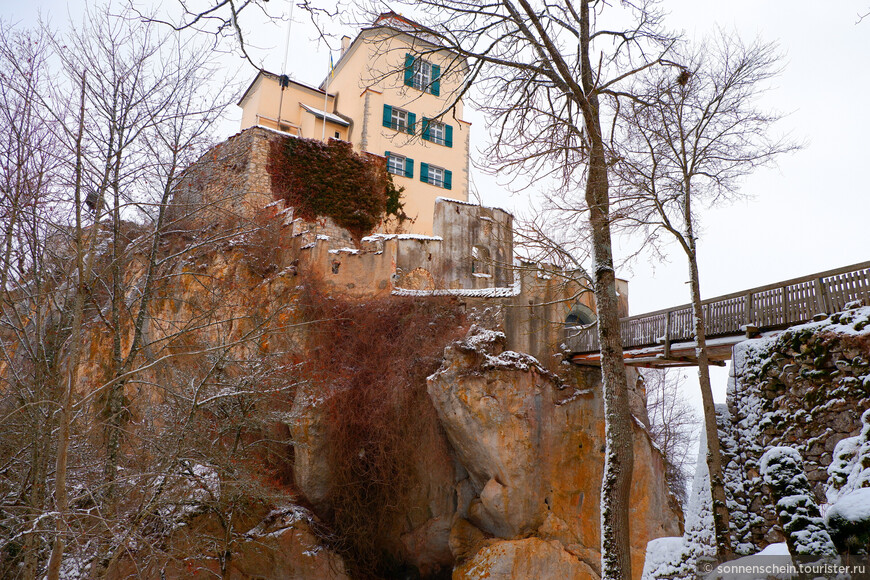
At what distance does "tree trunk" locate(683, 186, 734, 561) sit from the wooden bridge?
2.99 ft

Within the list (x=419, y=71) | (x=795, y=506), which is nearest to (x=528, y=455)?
(x=795, y=506)

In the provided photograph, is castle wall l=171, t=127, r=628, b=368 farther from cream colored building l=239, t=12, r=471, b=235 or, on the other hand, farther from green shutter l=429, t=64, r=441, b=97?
green shutter l=429, t=64, r=441, b=97

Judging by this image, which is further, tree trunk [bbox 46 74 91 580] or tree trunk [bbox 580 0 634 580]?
tree trunk [bbox 580 0 634 580]

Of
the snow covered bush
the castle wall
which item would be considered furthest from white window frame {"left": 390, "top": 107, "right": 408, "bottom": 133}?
the snow covered bush

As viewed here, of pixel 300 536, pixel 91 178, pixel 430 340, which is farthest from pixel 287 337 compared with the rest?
pixel 91 178

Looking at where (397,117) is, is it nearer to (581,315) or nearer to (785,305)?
(581,315)

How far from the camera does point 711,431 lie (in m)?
8.89

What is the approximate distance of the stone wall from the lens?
729 cm

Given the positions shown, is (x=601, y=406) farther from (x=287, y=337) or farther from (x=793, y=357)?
(x=287, y=337)

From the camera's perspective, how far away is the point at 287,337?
15.1 metres

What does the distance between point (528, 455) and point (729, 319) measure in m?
5.49

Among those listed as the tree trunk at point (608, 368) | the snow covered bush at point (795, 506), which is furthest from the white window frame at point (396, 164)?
the snow covered bush at point (795, 506)

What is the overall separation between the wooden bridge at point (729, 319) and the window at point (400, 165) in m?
10.2

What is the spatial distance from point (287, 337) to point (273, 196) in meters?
5.90
